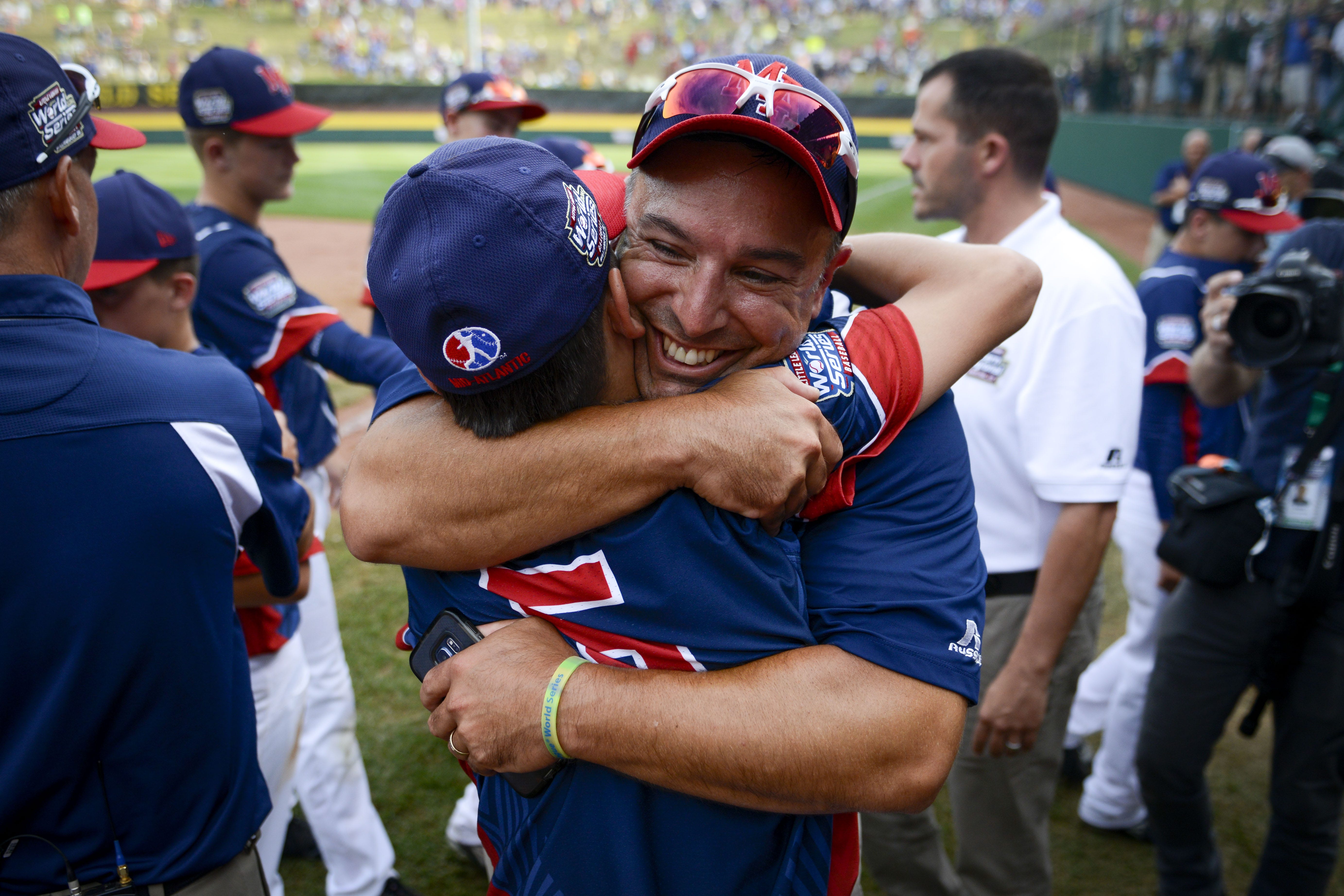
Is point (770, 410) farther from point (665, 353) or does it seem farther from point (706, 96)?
point (706, 96)

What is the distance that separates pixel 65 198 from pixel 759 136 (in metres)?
1.30

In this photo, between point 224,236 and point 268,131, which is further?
point 268,131

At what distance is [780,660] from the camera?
54.0 inches

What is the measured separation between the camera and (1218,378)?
3.45 meters

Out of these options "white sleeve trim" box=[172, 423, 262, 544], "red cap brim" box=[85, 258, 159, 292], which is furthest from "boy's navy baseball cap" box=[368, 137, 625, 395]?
Result: "red cap brim" box=[85, 258, 159, 292]

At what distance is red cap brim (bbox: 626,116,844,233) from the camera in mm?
1395

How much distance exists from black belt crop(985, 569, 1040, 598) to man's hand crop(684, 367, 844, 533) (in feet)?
5.40

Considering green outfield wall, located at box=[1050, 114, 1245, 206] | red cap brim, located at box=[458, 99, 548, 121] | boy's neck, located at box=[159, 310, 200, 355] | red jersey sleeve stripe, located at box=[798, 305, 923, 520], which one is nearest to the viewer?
red jersey sleeve stripe, located at box=[798, 305, 923, 520]

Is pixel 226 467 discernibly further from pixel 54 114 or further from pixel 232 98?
pixel 232 98

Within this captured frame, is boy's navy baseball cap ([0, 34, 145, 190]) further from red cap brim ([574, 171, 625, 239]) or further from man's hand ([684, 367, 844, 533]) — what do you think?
man's hand ([684, 367, 844, 533])

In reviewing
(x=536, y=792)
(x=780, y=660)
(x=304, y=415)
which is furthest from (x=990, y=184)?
(x=304, y=415)

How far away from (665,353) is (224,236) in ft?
9.11

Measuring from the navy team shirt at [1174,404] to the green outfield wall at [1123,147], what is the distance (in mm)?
12974

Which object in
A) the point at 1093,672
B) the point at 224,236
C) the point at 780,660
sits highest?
the point at 224,236
